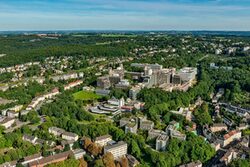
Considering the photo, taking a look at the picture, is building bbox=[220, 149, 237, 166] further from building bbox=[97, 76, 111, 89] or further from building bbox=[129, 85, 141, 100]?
building bbox=[97, 76, 111, 89]

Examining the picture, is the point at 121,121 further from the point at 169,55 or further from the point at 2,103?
the point at 169,55

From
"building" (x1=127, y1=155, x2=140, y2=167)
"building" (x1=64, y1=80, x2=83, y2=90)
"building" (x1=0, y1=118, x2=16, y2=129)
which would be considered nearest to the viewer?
"building" (x1=127, y1=155, x2=140, y2=167)

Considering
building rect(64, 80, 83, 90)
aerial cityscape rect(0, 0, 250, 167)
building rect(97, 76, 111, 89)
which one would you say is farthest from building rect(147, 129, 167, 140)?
building rect(64, 80, 83, 90)

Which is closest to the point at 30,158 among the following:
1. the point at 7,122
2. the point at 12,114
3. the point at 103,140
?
the point at 103,140

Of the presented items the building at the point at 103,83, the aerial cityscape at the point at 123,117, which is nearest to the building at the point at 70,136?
the aerial cityscape at the point at 123,117

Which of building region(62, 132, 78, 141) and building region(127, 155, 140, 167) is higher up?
building region(62, 132, 78, 141)

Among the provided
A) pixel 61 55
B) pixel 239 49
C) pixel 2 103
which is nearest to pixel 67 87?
pixel 2 103
